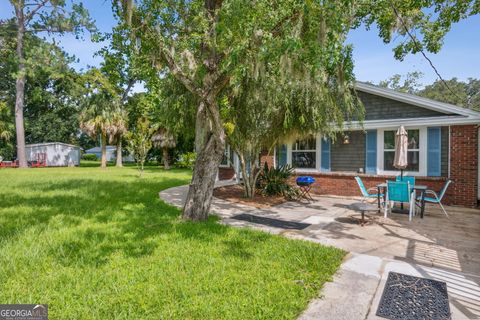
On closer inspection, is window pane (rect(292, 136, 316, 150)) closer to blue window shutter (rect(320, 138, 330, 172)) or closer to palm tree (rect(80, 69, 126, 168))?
blue window shutter (rect(320, 138, 330, 172))

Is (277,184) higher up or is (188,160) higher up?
(188,160)

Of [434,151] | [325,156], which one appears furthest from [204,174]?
[434,151]

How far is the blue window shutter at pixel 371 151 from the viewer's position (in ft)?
31.7

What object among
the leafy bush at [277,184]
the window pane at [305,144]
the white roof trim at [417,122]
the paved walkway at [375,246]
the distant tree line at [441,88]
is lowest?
the paved walkway at [375,246]

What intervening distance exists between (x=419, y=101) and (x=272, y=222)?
660 cm

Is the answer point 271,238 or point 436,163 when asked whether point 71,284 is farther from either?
point 436,163

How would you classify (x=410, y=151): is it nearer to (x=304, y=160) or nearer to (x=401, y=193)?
(x=401, y=193)

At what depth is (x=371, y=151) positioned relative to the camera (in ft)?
31.9

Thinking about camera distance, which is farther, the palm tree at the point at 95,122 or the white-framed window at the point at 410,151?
the palm tree at the point at 95,122

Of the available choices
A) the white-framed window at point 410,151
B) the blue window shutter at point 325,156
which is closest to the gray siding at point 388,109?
the white-framed window at point 410,151

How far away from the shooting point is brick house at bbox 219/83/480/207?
8.08 meters

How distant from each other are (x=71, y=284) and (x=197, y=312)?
62.5 inches

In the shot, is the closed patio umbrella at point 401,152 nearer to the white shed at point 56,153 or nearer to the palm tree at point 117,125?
the palm tree at point 117,125

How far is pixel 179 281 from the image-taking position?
3090 millimetres
